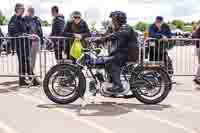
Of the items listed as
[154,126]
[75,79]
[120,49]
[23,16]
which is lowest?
[154,126]

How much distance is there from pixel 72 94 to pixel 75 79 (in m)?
0.29

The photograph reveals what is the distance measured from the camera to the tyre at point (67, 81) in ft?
26.6

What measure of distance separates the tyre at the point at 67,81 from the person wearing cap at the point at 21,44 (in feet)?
7.80

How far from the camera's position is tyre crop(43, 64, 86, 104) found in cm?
811

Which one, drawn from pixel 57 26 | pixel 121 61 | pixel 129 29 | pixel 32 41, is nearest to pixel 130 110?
pixel 121 61

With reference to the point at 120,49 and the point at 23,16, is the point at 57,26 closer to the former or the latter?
the point at 23,16

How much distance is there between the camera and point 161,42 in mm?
11117

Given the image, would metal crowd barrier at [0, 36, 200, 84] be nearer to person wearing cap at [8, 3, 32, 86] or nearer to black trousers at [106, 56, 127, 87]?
person wearing cap at [8, 3, 32, 86]

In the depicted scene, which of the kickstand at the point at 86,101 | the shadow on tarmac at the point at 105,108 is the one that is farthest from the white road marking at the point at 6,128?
the kickstand at the point at 86,101

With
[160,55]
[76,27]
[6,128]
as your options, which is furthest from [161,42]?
[6,128]

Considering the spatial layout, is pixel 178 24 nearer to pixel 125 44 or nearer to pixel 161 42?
pixel 161 42

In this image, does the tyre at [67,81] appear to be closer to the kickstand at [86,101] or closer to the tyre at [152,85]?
the kickstand at [86,101]

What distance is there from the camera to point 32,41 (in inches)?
414

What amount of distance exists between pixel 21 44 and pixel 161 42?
10.8 ft
